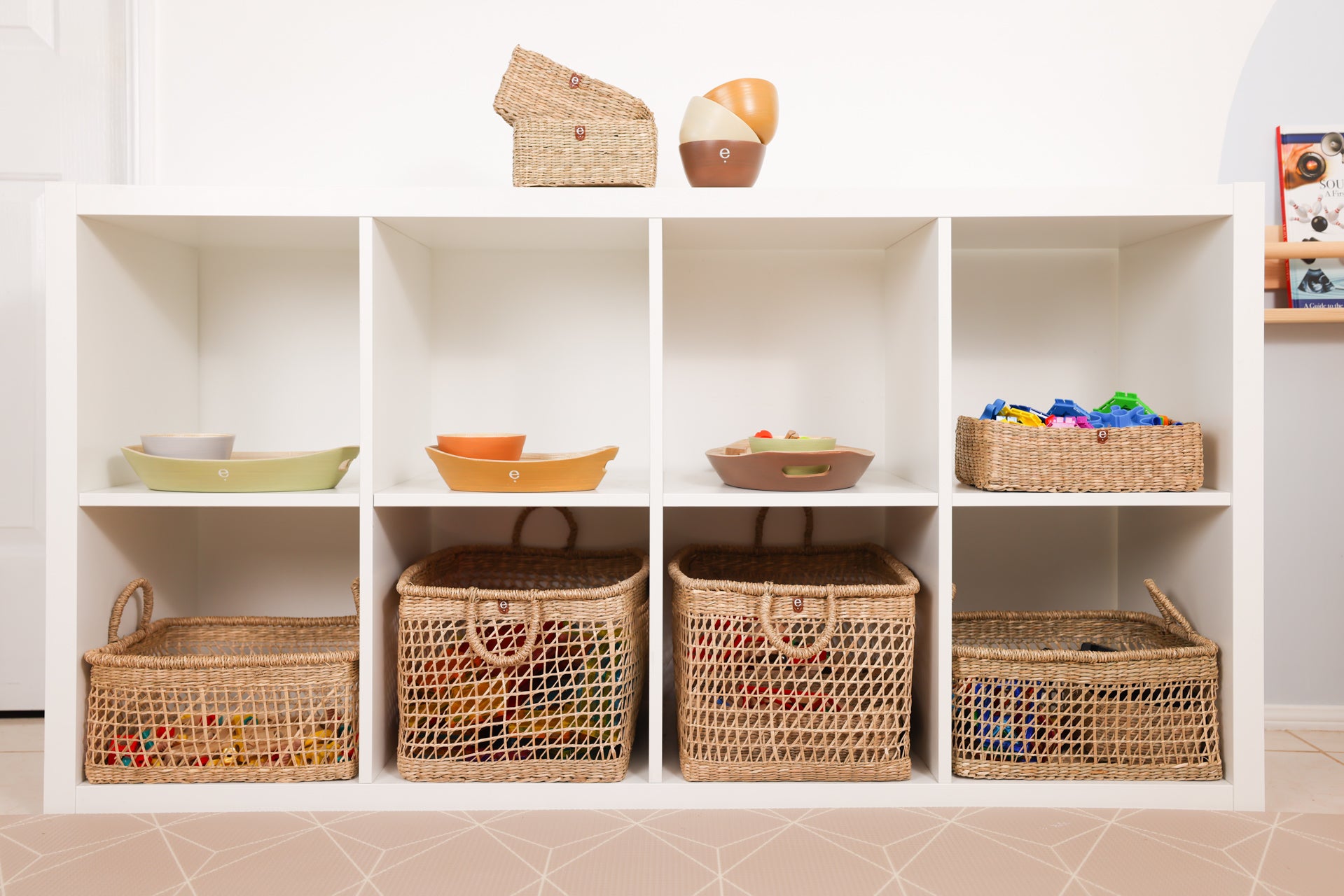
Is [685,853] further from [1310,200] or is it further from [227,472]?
[1310,200]

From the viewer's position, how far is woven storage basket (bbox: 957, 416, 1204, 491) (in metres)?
1.47

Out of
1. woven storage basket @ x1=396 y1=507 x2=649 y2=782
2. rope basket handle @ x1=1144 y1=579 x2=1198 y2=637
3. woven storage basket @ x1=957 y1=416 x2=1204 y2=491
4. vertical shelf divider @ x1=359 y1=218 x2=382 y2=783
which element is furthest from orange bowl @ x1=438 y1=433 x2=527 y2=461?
rope basket handle @ x1=1144 y1=579 x2=1198 y2=637

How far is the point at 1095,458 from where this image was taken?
1474mm

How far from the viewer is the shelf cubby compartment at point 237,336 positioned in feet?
5.20

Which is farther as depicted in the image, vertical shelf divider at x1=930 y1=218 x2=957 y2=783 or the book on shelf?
the book on shelf

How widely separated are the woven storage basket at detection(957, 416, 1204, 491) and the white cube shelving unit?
0.12ft

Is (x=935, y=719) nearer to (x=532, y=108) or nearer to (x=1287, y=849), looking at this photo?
(x=1287, y=849)

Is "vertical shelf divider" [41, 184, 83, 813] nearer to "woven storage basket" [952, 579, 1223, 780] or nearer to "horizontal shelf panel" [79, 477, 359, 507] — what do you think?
"horizontal shelf panel" [79, 477, 359, 507]

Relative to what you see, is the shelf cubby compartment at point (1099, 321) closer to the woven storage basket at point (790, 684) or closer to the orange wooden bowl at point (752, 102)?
the woven storage basket at point (790, 684)

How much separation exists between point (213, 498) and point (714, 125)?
1061mm

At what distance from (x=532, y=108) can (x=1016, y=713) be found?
1366 mm

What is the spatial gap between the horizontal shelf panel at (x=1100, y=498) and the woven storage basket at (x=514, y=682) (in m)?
0.60

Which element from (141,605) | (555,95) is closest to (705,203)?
(555,95)

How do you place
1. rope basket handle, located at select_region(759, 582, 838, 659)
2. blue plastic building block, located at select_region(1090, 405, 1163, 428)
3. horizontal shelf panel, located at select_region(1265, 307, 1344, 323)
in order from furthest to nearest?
horizontal shelf panel, located at select_region(1265, 307, 1344, 323)
blue plastic building block, located at select_region(1090, 405, 1163, 428)
rope basket handle, located at select_region(759, 582, 838, 659)
